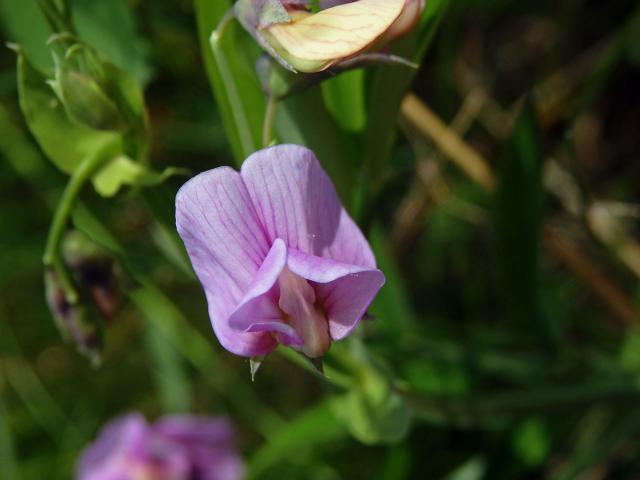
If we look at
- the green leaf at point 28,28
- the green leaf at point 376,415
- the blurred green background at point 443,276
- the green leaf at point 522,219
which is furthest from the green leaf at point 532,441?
the green leaf at point 28,28

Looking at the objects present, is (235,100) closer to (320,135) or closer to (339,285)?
→ (320,135)

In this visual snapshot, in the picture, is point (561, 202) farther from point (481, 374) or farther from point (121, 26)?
point (121, 26)

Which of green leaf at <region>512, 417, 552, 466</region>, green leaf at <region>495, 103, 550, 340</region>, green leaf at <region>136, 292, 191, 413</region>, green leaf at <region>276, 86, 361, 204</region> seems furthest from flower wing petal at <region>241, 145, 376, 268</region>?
green leaf at <region>136, 292, 191, 413</region>

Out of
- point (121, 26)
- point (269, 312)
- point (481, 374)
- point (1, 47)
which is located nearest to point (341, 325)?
point (269, 312)

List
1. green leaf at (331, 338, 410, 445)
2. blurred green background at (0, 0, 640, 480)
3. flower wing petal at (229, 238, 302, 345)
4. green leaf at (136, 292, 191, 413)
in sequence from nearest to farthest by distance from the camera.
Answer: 1. flower wing petal at (229, 238, 302, 345)
2. green leaf at (331, 338, 410, 445)
3. blurred green background at (0, 0, 640, 480)
4. green leaf at (136, 292, 191, 413)

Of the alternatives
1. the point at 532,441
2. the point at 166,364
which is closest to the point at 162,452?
the point at 166,364

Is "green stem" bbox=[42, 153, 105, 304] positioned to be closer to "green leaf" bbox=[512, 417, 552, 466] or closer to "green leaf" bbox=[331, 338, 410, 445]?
"green leaf" bbox=[331, 338, 410, 445]
